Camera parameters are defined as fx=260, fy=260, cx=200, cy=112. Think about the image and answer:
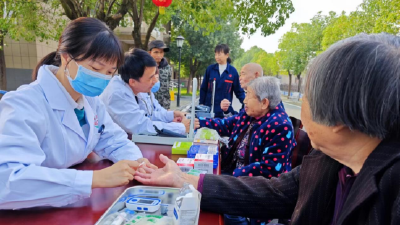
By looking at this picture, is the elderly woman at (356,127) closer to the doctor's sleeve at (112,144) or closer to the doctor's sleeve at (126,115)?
the doctor's sleeve at (112,144)

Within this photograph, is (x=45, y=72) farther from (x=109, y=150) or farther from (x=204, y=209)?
(x=204, y=209)

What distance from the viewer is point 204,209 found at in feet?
4.11

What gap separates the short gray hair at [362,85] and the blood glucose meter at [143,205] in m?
0.75

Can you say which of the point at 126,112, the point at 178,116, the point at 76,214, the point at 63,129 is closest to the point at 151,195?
the point at 76,214

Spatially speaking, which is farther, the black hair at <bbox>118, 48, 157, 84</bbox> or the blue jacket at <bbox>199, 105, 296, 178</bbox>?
the black hair at <bbox>118, 48, 157, 84</bbox>

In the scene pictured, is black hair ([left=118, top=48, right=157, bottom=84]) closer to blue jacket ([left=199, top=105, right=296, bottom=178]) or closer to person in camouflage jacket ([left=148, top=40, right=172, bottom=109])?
blue jacket ([left=199, top=105, right=296, bottom=178])

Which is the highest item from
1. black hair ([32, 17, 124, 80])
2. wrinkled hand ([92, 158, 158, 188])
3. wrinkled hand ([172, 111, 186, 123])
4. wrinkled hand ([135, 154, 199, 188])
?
black hair ([32, 17, 124, 80])

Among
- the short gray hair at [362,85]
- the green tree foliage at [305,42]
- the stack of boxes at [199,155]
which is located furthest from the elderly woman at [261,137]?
the green tree foliage at [305,42]

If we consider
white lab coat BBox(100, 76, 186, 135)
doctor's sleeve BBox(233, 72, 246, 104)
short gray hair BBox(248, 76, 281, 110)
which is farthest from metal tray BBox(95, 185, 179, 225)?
doctor's sleeve BBox(233, 72, 246, 104)

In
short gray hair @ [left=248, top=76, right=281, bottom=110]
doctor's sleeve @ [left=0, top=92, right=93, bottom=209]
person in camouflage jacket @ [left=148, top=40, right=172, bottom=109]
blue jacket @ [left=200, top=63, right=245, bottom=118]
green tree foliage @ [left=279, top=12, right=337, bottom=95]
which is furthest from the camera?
green tree foliage @ [left=279, top=12, right=337, bottom=95]

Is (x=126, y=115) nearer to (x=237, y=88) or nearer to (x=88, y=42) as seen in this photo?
(x=88, y=42)

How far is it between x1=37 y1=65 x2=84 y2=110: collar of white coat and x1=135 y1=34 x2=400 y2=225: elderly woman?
1.21 metres

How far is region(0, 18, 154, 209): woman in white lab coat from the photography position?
3.50 ft

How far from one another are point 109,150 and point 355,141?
58.9 inches
